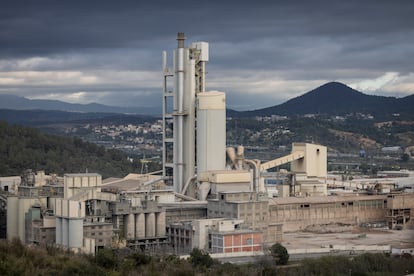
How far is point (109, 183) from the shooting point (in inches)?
3684

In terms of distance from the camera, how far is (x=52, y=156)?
131 m

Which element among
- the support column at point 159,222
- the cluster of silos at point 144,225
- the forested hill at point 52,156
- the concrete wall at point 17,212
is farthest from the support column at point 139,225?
the forested hill at point 52,156

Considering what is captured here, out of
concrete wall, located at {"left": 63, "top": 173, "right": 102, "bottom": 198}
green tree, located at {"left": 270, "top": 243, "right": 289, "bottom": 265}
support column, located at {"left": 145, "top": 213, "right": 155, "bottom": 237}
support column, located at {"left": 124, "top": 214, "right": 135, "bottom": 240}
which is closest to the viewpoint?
green tree, located at {"left": 270, "top": 243, "right": 289, "bottom": 265}

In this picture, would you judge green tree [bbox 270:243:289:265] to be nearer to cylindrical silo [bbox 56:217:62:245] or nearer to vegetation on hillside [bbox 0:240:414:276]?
vegetation on hillside [bbox 0:240:414:276]

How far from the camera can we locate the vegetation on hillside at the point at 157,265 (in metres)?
62.9

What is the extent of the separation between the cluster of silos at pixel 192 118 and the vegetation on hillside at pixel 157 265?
692 inches

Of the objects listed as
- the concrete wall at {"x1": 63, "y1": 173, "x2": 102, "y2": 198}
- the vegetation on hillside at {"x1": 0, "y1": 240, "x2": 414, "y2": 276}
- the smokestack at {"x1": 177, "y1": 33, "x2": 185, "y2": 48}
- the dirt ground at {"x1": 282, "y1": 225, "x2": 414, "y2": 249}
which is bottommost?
the vegetation on hillside at {"x1": 0, "y1": 240, "x2": 414, "y2": 276}

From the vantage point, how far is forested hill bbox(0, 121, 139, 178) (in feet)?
408

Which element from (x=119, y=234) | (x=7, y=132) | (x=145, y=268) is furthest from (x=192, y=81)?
(x=7, y=132)

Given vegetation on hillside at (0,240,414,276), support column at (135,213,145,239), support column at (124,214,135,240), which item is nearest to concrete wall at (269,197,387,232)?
support column at (135,213,145,239)

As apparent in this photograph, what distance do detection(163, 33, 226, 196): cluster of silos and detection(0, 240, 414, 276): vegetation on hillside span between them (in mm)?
17574

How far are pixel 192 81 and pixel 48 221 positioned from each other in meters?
18.5

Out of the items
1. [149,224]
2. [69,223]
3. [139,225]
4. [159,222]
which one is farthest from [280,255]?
[69,223]

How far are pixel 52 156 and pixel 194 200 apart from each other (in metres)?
48.8
